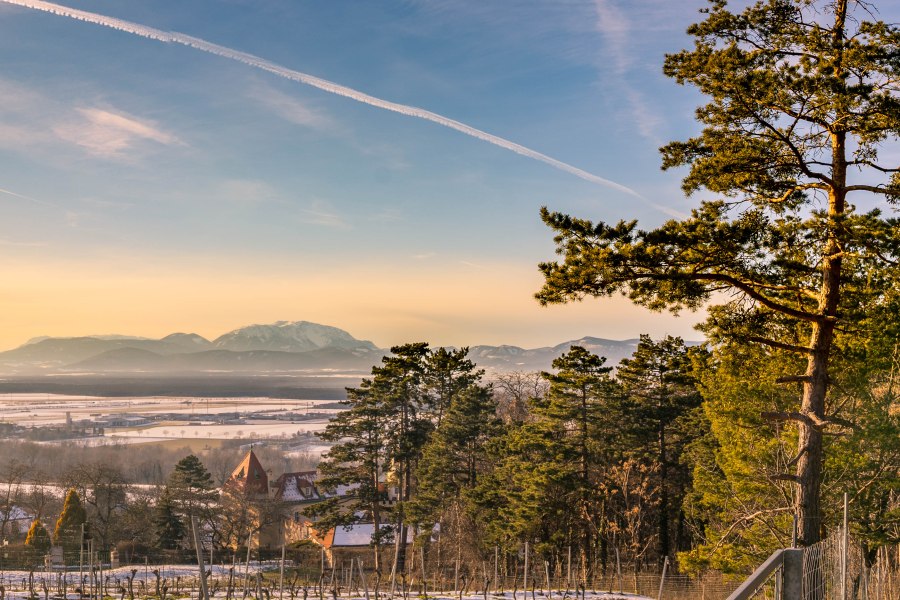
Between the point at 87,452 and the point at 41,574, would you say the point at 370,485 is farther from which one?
the point at 87,452

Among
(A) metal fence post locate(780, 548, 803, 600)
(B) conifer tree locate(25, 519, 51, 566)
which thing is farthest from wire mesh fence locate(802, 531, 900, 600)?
(B) conifer tree locate(25, 519, 51, 566)

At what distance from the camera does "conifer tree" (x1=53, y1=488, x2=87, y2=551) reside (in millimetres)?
46438

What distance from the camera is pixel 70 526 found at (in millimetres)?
47219

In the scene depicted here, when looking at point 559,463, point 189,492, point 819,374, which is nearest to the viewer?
point 819,374

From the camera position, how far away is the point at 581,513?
31891mm

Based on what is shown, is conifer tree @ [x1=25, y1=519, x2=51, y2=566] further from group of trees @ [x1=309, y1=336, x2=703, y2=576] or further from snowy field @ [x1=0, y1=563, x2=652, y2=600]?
group of trees @ [x1=309, y1=336, x2=703, y2=576]

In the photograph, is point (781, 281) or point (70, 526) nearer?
point (781, 281)

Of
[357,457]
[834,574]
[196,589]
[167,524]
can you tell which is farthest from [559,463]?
[167,524]

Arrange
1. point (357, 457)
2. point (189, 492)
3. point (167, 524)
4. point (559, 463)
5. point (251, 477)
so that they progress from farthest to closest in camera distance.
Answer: point (251, 477)
point (189, 492)
point (167, 524)
point (357, 457)
point (559, 463)

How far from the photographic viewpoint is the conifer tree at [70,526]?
1828 inches

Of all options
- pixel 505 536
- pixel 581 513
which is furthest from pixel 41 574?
pixel 581 513

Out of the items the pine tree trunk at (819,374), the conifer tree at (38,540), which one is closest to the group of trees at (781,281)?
the pine tree trunk at (819,374)

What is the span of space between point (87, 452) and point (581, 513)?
4403 inches

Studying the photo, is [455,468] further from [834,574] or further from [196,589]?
[834,574]
